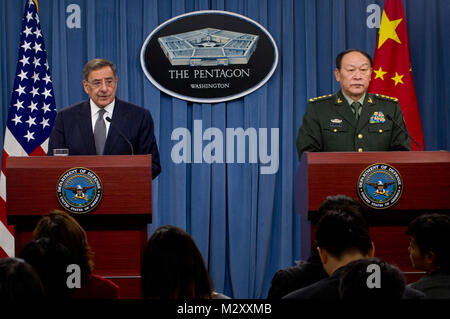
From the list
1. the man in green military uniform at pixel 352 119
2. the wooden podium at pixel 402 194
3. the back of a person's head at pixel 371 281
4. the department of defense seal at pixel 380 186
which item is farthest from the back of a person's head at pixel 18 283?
the man in green military uniform at pixel 352 119

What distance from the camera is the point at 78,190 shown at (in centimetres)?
298

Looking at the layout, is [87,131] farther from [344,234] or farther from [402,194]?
[344,234]

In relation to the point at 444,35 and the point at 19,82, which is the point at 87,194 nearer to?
the point at 19,82

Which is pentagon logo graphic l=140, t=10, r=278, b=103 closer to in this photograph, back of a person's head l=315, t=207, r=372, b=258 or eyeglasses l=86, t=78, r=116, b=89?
eyeglasses l=86, t=78, r=116, b=89

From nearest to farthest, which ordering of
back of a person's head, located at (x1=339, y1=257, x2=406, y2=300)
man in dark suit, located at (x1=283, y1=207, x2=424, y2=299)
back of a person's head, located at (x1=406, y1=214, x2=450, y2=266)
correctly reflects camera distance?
1. back of a person's head, located at (x1=339, y1=257, x2=406, y2=300)
2. man in dark suit, located at (x1=283, y1=207, x2=424, y2=299)
3. back of a person's head, located at (x1=406, y1=214, x2=450, y2=266)

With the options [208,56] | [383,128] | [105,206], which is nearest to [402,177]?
[383,128]

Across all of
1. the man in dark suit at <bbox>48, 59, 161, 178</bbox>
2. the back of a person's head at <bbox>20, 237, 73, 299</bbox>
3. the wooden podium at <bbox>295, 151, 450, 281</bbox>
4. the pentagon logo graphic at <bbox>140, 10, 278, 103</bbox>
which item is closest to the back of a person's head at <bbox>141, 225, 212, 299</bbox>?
the back of a person's head at <bbox>20, 237, 73, 299</bbox>

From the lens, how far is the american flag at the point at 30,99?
5289 millimetres

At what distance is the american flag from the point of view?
529 centimetres

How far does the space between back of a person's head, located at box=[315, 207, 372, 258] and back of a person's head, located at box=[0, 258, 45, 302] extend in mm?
1050

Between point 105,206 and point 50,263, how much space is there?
109 centimetres

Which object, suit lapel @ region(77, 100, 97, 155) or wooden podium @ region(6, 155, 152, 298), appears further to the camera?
suit lapel @ region(77, 100, 97, 155)
